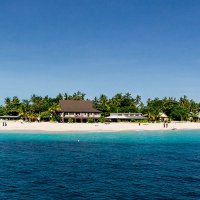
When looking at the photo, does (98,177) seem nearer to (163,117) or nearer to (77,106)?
(77,106)

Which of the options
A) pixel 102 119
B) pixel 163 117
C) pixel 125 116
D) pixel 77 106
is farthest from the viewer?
pixel 163 117

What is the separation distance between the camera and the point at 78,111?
4173 inches

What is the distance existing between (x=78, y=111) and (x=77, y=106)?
10.6ft

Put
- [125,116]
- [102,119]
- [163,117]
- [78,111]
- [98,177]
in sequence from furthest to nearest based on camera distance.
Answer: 1. [163,117]
2. [125,116]
3. [78,111]
4. [102,119]
5. [98,177]

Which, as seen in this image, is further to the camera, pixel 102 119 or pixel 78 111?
pixel 78 111

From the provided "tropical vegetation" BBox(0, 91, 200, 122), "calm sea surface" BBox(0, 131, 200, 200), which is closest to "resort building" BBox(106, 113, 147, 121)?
"tropical vegetation" BBox(0, 91, 200, 122)

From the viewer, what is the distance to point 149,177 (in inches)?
1077

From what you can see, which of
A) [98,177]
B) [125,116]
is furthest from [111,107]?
[98,177]

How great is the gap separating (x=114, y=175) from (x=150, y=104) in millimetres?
106149

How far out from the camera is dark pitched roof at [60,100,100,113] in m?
107

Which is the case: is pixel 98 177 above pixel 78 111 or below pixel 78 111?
below

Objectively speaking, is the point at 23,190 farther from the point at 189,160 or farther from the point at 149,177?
the point at 189,160

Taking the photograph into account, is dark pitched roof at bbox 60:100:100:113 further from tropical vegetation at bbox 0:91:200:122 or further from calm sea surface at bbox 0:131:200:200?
calm sea surface at bbox 0:131:200:200

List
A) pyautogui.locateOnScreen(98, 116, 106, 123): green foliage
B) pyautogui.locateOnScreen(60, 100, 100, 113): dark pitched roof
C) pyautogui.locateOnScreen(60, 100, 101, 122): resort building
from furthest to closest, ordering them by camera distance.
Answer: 1. pyautogui.locateOnScreen(60, 100, 100, 113): dark pitched roof
2. pyautogui.locateOnScreen(60, 100, 101, 122): resort building
3. pyautogui.locateOnScreen(98, 116, 106, 123): green foliage
